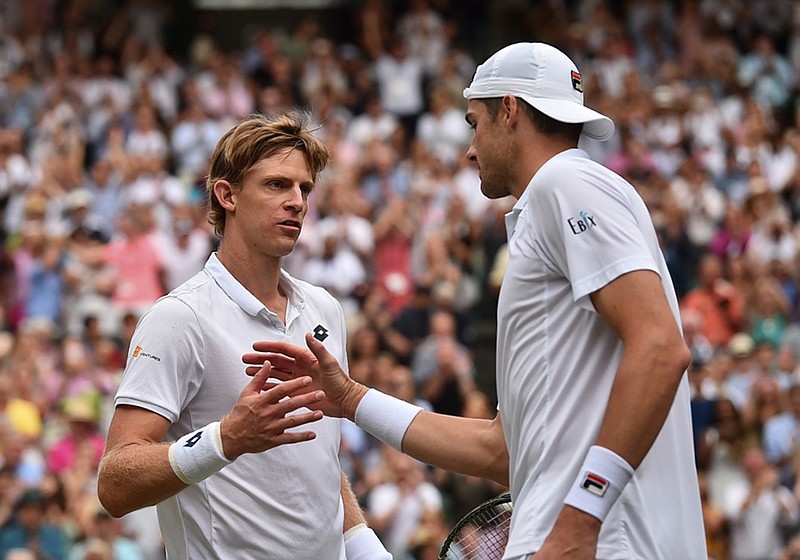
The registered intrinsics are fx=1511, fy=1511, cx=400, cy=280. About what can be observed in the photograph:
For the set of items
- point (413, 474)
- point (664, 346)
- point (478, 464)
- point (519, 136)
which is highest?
point (519, 136)

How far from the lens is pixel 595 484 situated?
3.86 metres

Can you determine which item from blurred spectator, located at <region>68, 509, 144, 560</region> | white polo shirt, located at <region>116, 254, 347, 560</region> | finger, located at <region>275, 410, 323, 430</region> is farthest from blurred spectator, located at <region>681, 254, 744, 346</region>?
finger, located at <region>275, 410, 323, 430</region>

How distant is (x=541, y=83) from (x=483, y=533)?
58.5 inches

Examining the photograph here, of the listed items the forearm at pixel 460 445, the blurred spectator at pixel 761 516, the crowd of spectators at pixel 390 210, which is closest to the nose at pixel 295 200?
the forearm at pixel 460 445

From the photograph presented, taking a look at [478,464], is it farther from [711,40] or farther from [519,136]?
[711,40]

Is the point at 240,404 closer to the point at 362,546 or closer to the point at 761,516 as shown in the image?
the point at 362,546

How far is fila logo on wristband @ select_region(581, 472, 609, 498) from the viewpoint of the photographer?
3850 mm

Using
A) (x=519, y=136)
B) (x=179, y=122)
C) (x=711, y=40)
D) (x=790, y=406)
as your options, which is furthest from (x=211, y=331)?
(x=711, y=40)

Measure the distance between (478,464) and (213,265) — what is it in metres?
1.17

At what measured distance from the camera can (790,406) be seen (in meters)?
13.0

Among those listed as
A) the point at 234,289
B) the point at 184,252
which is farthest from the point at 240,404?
the point at 184,252

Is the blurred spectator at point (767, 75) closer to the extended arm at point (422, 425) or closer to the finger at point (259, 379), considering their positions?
the extended arm at point (422, 425)

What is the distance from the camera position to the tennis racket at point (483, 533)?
190 inches

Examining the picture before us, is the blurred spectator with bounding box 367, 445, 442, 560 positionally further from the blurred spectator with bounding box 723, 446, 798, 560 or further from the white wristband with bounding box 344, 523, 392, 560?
the white wristband with bounding box 344, 523, 392, 560
